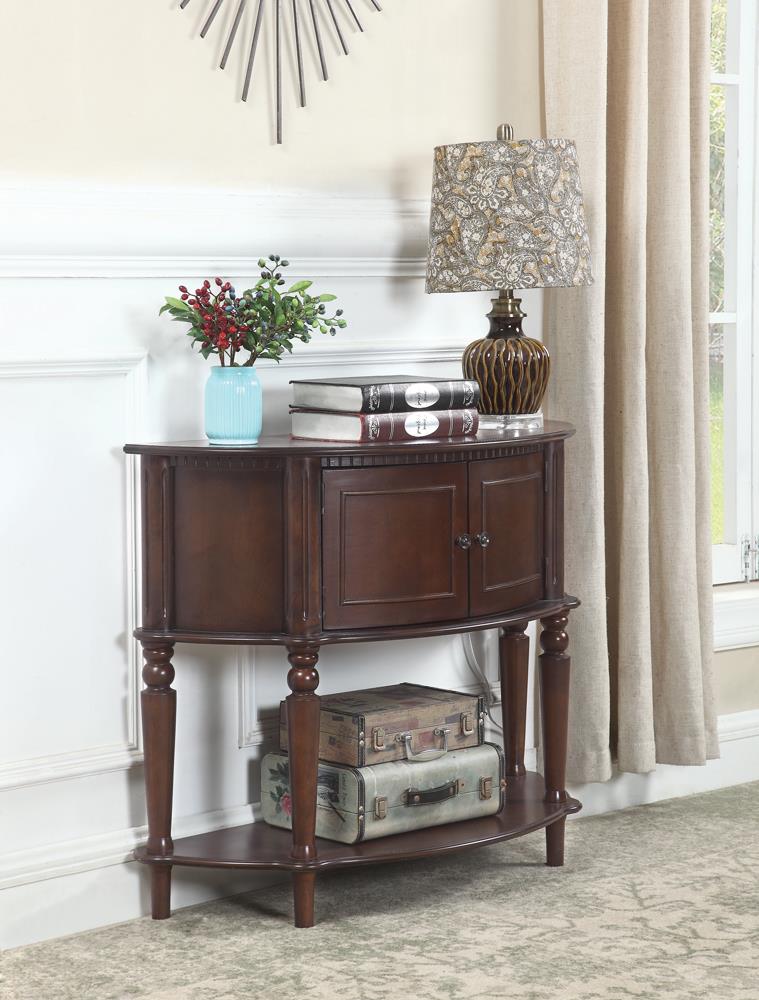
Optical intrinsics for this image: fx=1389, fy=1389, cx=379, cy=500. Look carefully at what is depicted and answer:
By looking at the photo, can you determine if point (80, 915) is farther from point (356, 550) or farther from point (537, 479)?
point (537, 479)

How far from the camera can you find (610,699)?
10.3 ft

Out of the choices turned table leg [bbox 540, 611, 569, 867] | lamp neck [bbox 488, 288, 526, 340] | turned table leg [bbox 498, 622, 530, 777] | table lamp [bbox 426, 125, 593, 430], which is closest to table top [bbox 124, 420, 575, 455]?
table lamp [bbox 426, 125, 593, 430]

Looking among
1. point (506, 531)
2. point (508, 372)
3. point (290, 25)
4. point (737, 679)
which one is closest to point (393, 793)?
point (506, 531)

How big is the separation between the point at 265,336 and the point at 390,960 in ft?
3.57

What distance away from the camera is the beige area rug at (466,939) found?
2215 millimetres

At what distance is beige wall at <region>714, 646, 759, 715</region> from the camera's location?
11.4ft

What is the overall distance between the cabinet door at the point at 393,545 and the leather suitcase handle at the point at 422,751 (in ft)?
0.95

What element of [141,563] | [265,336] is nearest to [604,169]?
[265,336]

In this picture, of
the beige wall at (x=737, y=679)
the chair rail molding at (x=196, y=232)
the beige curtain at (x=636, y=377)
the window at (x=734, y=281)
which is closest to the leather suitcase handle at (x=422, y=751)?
the beige curtain at (x=636, y=377)

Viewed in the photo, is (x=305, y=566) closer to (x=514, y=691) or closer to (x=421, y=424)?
A: (x=421, y=424)

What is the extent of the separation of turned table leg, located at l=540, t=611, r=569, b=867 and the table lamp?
435mm

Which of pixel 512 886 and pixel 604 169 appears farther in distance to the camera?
pixel 604 169

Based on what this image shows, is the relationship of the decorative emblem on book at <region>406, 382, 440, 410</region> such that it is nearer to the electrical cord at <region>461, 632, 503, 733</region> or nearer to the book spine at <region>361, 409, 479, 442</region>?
the book spine at <region>361, 409, 479, 442</region>

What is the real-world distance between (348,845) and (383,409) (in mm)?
788
